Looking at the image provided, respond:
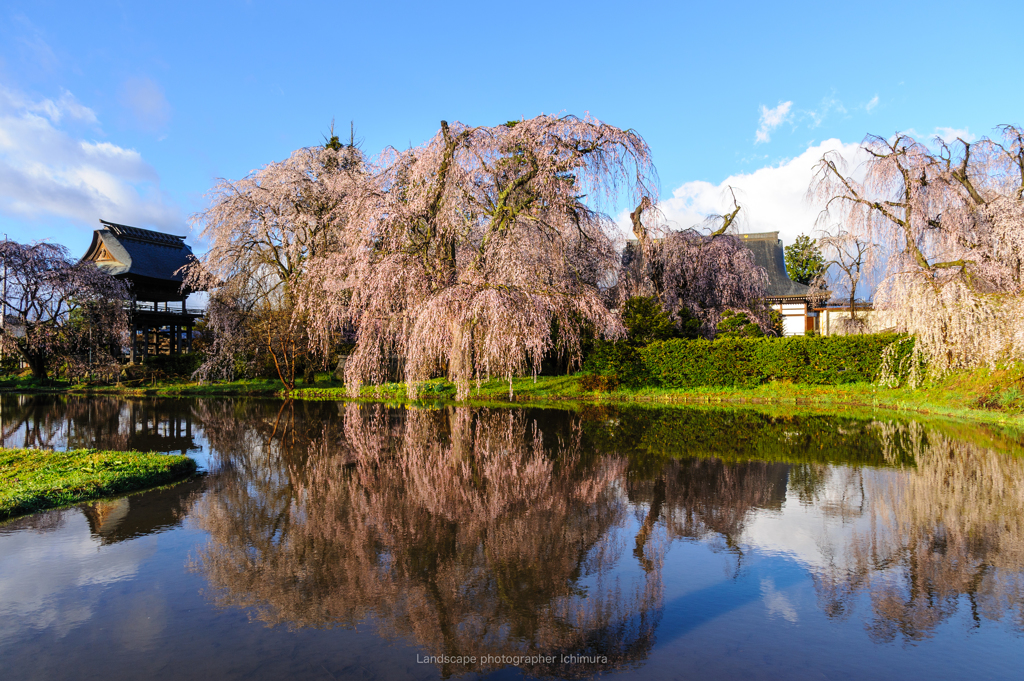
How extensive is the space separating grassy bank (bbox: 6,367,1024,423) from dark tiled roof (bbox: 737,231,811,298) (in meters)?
14.1

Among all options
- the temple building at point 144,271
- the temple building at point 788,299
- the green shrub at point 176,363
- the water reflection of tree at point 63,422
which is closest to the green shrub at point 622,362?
the temple building at point 788,299

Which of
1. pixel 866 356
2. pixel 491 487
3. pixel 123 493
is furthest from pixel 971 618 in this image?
pixel 866 356

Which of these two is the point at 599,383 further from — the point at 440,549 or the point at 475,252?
the point at 440,549

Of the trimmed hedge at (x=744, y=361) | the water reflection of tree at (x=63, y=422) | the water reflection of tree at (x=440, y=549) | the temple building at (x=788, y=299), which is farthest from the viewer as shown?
the temple building at (x=788, y=299)

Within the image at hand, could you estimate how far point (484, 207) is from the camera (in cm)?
1786

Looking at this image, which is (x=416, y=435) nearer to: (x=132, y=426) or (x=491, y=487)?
(x=491, y=487)

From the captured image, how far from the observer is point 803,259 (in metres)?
45.9

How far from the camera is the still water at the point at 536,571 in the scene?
3.65m

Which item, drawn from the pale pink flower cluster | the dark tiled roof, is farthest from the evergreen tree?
the pale pink flower cluster

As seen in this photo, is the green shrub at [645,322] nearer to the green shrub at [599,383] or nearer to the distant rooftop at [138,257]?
the green shrub at [599,383]

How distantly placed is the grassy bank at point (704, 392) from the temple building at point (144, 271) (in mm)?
4809

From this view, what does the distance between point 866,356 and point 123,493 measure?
66.5 feet

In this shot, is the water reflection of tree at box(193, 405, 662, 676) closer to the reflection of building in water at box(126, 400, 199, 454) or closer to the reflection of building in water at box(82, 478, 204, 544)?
the reflection of building in water at box(82, 478, 204, 544)

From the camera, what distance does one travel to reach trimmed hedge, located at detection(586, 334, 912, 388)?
19266mm
